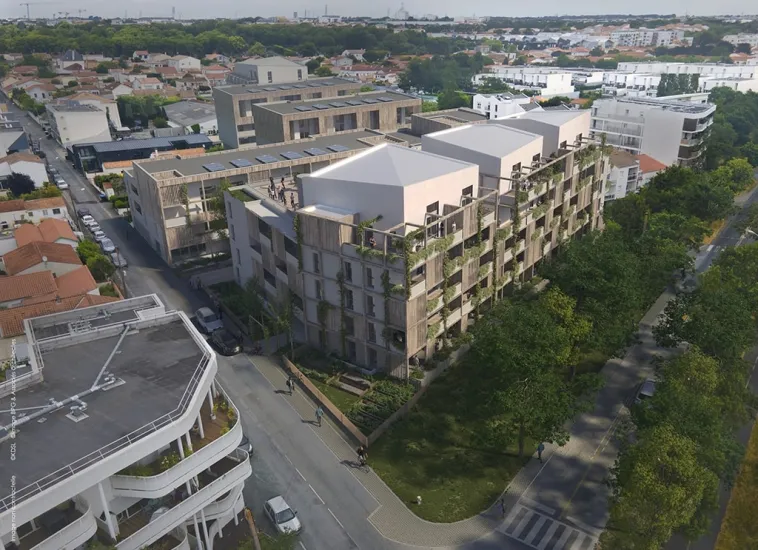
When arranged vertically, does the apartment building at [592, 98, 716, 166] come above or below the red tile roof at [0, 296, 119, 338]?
above

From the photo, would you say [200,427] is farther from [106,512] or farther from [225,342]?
[225,342]

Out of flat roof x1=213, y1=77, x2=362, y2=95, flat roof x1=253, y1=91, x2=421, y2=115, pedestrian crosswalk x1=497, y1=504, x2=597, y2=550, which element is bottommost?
pedestrian crosswalk x1=497, y1=504, x2=597, y2=550

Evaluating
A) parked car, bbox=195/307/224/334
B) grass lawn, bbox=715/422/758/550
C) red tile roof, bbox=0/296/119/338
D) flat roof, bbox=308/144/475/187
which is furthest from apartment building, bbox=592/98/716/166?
red tile roof, bbox=0/296/119/338

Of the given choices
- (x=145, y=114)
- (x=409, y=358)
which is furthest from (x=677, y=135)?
(x=145, y=114)

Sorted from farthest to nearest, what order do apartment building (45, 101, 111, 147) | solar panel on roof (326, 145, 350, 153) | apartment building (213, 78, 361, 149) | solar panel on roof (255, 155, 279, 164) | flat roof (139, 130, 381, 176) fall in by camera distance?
apartment building (45, 101, 111, 147) → apartment building (213, 78, 361, 149) → solar panel on roof (326, 145, 350, 153) → solar panel on roof (255, 155, 279, 164) → flat roof (139, 130, 381, 176)

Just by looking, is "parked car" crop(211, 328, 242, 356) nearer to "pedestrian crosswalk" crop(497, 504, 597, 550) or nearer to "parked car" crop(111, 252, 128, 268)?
"parked car" crop(111, 252, 128, 268)

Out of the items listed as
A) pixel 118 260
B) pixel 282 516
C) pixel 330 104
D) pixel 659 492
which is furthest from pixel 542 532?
pixel 330 104

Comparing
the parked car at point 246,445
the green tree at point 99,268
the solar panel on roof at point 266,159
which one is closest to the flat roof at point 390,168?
the solar panel on roof at point 266,159
